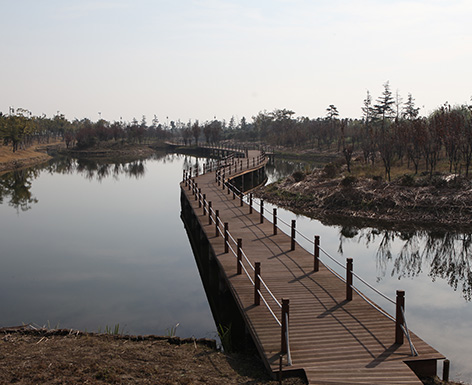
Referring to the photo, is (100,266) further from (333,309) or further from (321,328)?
(321,328)

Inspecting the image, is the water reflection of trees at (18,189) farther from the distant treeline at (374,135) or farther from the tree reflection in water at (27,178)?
the distant treeline at (374,135)

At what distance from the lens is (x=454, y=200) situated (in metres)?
25.5

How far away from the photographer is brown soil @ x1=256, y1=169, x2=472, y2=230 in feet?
81.5

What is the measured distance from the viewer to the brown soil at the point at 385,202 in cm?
2483

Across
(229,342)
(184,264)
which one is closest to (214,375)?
(229,342)

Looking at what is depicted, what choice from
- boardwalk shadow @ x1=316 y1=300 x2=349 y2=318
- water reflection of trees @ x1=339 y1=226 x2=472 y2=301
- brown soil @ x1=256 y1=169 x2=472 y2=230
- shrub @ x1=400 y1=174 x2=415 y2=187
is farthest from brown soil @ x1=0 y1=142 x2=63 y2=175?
boardwalk shadow @ x1=316 y1=300 x2=349 y2=318

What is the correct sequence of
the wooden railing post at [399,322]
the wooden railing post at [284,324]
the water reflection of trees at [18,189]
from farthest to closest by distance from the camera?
1. the water reflection of trees at [18,189]
2. the wooden railing post at [399,322]
3. the wooden railing post at [284,324]

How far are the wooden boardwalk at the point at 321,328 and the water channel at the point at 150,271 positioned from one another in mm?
2036

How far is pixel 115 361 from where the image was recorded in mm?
8109

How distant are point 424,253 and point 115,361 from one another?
1522 cm

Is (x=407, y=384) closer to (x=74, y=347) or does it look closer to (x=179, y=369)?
(x=179, y=369)

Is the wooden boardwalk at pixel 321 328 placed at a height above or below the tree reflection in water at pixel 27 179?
above

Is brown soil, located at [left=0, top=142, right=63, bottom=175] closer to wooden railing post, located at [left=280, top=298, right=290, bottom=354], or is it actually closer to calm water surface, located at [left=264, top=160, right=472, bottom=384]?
calm water surface, located at [left=264, top=160, right=472, bottom=384]

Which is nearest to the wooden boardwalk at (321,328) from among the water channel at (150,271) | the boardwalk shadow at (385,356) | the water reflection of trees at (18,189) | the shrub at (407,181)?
the boardwalk shadow at (385,356)
